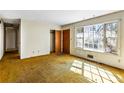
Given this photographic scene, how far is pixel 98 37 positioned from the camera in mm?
5227

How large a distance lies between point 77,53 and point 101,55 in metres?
1.94

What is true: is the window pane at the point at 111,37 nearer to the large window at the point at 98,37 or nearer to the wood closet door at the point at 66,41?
the large window at the point at 98,37

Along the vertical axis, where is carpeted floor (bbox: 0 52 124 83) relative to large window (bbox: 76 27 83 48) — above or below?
below

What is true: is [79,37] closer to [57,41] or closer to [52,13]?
[57,41]

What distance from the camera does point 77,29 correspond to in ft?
22.0

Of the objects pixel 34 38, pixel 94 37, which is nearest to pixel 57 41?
pixel 34 38

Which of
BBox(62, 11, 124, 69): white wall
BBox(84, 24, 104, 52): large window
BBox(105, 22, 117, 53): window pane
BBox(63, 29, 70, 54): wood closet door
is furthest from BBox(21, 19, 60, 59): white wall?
BBox(105, 22, 117, 53): window pane

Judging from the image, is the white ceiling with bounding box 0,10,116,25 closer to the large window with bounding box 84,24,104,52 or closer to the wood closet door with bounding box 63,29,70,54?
the large window with bounding box 84,24,104,52

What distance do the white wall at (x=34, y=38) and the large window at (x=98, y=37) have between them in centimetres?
219

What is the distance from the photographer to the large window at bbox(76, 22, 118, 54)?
4.47 metres

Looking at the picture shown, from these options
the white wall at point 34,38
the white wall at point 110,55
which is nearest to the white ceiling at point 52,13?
the white wall at point 110,55

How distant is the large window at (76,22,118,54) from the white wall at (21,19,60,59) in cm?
219
